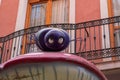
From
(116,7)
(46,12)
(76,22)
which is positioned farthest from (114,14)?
(46,12)

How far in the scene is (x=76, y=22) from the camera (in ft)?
25.7

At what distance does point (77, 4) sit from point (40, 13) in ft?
3.85

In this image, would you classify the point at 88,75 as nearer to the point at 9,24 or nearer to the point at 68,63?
the point at 68,63

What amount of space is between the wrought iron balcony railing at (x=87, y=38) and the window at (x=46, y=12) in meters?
0.91

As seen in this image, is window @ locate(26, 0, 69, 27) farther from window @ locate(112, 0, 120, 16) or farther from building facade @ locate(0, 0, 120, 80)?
window @ locate(112, 0, 120, 16)

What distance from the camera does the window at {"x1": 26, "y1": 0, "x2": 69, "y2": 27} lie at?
8438 millimetres

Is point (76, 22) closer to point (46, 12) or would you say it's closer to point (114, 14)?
point (114, 14)

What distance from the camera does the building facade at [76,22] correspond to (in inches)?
269

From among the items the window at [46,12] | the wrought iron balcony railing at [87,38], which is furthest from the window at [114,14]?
the window at [46,12]

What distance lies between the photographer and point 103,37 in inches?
279

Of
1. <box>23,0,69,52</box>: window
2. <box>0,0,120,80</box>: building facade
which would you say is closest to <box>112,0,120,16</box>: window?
<box>0,0,120,80</box>: building facade

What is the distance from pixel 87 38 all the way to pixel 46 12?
1.90m

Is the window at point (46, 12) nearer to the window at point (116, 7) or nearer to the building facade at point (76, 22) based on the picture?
the building facade at point (76, 22)

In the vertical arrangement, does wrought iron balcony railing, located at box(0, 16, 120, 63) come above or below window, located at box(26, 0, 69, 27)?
below
